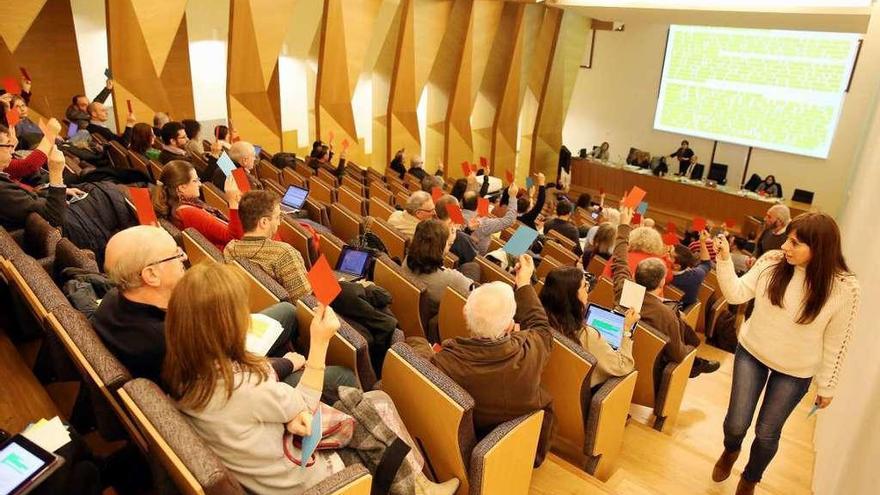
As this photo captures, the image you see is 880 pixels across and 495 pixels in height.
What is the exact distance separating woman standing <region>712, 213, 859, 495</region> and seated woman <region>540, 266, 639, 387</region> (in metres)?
0.55

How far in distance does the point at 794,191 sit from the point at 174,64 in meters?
10.7

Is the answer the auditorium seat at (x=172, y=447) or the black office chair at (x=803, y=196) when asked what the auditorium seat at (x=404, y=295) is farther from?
the black office chair at (x=803, y=196)

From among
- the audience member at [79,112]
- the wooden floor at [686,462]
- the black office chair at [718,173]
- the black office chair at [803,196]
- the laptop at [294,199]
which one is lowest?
the wooden floor at [686,462]

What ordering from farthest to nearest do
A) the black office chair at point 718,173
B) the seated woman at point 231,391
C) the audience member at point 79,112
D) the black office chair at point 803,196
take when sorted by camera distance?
the black office chair at point 718,173 < the black office chair at point 803,196 < the audience member at point 79,112 < the seated woman at point 231,391

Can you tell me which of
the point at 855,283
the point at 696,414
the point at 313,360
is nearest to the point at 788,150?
the point at 696,414

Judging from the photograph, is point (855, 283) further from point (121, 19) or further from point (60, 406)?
point (121, 19)

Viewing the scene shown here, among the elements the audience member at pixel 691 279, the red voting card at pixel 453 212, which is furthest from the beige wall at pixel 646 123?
the red voting card at pixel 453 212

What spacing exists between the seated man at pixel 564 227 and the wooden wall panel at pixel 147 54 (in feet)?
17.9

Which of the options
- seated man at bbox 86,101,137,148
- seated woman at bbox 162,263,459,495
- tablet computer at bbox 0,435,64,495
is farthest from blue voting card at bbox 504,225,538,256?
seated man at bbox 86,101,137,148

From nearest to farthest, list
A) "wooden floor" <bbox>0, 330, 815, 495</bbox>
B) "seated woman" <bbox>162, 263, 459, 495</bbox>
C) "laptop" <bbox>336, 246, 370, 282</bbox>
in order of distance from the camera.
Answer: "seated woman" <bbox>162, 263, 459, 495</bbox>
"wooden floor" <bbox>0, 330, 815, 495</bbox>
"laptop" <bbox>336, 246, 370, 282</bbox>

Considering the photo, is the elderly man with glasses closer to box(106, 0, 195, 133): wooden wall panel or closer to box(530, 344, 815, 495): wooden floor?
box(530, 344, 815, 495): wooden floor

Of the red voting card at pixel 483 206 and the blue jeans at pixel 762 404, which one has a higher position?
the red voting card at pixel 483 206

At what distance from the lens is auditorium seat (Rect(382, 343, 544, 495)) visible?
2.00 metres

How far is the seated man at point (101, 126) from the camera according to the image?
5977mm
